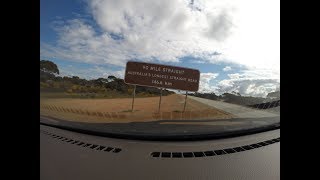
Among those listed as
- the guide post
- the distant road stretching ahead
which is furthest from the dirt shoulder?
the guide post

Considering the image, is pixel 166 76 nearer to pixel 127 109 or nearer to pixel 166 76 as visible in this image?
pixel 166 76

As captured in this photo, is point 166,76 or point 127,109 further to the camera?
point 127,109

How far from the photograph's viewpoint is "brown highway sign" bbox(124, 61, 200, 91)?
3.93 metres

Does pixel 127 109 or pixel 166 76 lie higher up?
pixel 166 76

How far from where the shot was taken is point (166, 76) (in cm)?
392

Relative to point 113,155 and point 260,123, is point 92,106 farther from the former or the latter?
point 260,123

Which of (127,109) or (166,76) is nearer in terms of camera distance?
(166,76)

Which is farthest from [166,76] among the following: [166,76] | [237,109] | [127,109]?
[237,109]

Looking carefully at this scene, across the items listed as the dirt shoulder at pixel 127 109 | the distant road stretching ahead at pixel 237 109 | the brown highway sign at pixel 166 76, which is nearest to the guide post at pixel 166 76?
the brown highway sign at pixel 166 76

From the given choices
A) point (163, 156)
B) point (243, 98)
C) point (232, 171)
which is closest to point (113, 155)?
point (163, 156)

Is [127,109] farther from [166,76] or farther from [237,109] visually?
[237,109]

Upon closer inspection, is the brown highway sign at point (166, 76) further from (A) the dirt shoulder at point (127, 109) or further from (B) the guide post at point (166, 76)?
(A) the dirt shoulder at point (127, 109)

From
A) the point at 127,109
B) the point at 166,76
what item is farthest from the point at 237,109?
the point at 127,109
